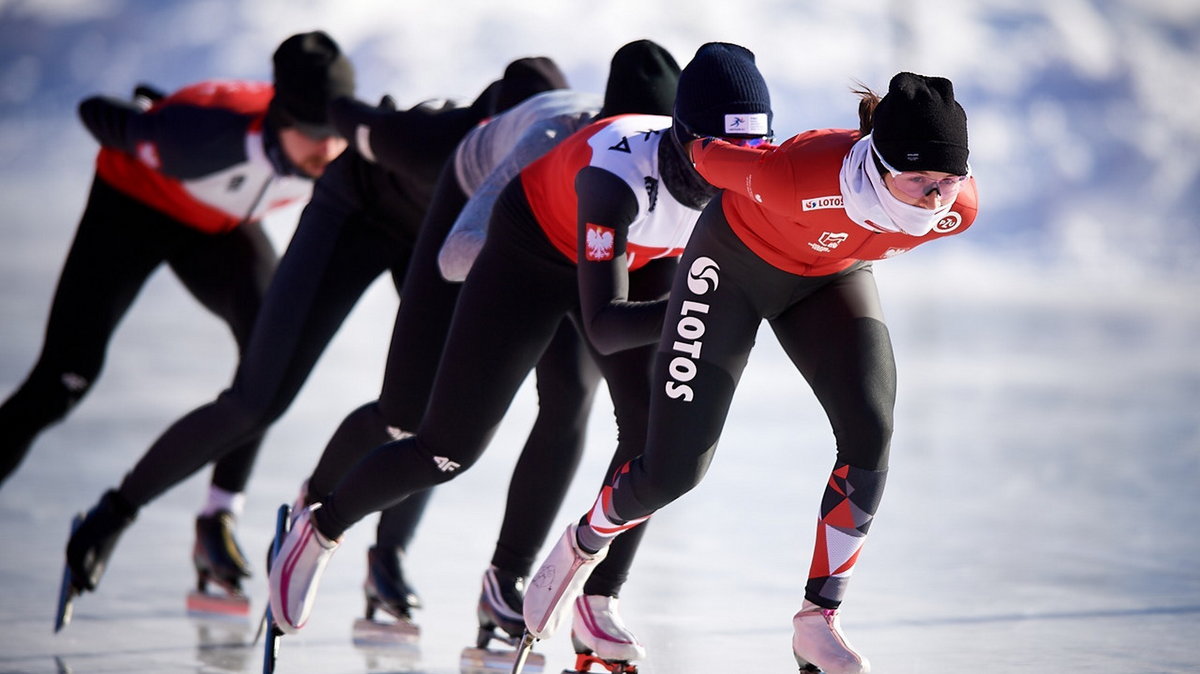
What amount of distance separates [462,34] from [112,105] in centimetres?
1239

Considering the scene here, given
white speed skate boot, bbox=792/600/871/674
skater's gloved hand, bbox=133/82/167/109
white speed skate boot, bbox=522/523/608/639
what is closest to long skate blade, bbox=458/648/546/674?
white speed skate boot, bbox=522/523/608/639

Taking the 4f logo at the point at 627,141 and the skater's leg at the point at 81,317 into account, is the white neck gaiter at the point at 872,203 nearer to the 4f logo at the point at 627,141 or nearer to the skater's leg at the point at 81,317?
the 4f logo at the point at 627,141

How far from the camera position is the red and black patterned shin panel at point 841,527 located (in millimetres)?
2746

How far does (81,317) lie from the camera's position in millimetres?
4270

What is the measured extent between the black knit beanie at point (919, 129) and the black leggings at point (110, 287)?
2398mm

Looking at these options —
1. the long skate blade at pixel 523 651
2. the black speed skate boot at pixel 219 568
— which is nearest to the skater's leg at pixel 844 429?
the long skate blade at pixel 523 651

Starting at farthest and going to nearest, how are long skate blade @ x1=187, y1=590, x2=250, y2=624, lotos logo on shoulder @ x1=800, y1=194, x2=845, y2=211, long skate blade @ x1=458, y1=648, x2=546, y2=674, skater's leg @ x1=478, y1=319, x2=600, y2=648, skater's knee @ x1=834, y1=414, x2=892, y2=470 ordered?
long skate blade @ x1=187, y1=590, x2=250, y2=624 → skater's leg @ x1=478, y1=319, x2=600, y2=648 → long skate blade @ x1=458, y1=648, x2=546, y2=674 → skater's knee @ x1=834, y1=414, x2=892, y2=470 → lotos logo on shoulder @ x1=800, y1=194, x2=845, y2=211

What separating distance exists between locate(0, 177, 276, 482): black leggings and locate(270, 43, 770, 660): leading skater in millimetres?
949

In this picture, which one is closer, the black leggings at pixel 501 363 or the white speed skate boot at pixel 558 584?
the white speed skate boot at pixel 558 584

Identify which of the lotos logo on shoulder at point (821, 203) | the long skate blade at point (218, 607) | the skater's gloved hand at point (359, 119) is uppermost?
the skater's gloved hand at point (359, 119)

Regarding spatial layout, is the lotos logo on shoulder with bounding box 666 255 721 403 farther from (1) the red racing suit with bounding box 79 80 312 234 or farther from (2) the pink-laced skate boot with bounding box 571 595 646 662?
(1) the red racing suit with bounding box 79 80 312 234

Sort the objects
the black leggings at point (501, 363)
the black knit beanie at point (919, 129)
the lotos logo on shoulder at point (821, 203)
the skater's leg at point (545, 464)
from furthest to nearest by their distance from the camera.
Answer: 1. the skater's leg at point (545, 464)
2. the black leggings at point (501, 363)
3. the lotos logo on shoulder at point (821, 203)
4. the black knit beanie at point (919, 129)

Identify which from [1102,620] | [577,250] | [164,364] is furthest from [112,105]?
[164,364]

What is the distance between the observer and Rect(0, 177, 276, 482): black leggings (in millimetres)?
4250
